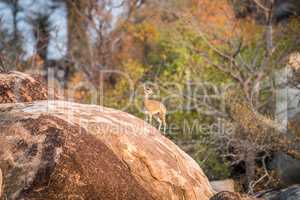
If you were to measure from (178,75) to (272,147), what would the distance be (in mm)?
8552

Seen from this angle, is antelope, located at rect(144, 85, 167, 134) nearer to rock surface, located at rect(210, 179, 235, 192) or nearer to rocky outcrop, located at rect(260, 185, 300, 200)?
rock surface, located at rect(210, 179, 235, 192)

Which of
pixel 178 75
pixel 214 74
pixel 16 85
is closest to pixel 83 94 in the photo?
pixel 178 75

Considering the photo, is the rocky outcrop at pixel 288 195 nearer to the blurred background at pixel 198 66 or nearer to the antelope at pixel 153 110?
the blurred background at pixel 198 66

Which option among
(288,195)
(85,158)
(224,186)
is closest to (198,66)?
(224,186)

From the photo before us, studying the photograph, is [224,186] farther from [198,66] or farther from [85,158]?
[198,66]

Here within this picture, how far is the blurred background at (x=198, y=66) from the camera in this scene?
1596 cm

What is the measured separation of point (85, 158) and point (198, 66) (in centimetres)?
1346

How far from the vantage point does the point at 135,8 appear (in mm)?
29156

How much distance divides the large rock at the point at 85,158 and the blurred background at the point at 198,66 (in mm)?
3558

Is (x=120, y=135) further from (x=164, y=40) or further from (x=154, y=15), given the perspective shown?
(x=154, y=15)

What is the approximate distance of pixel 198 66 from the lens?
22.0m

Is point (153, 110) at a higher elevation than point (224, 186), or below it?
higher

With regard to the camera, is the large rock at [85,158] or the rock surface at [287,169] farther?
the rock surface at [287,169]

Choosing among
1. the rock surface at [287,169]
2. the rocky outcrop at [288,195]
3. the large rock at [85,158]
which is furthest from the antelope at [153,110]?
the rock surface at [287,169]
